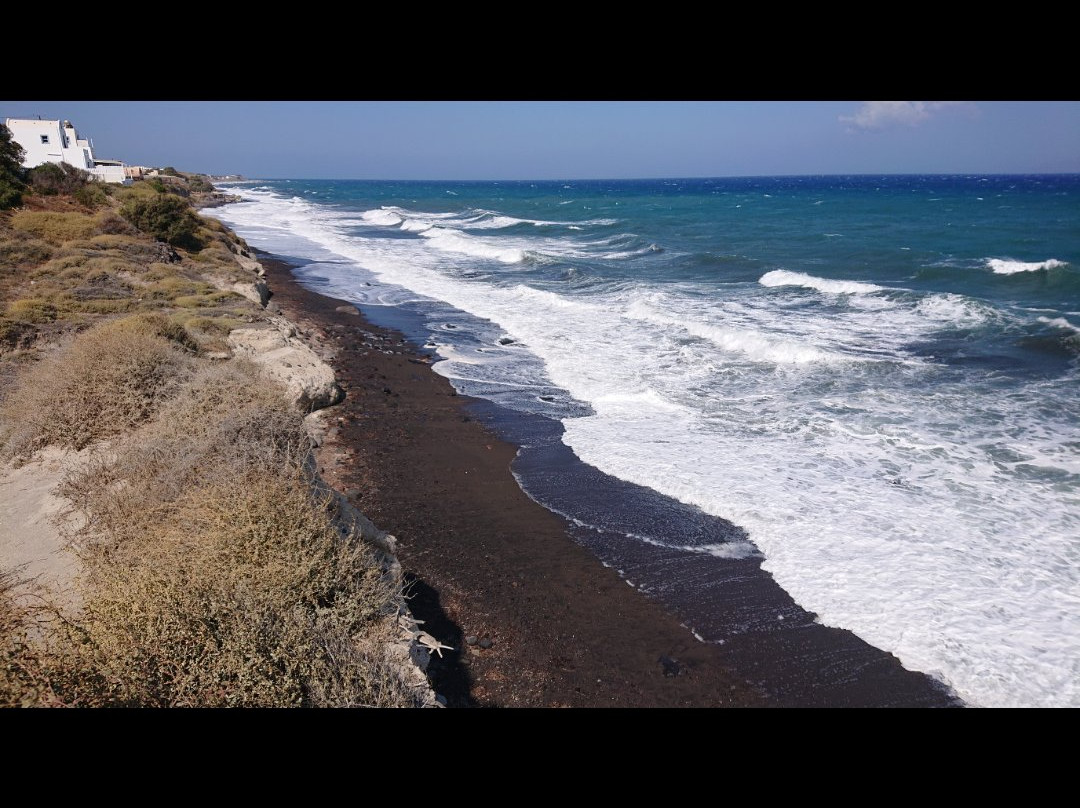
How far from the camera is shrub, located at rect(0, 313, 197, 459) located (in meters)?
8.37

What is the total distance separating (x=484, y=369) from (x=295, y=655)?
12.9m

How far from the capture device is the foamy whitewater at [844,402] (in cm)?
808

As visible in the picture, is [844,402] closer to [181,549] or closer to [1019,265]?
[181,549]

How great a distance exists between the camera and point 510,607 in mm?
8211

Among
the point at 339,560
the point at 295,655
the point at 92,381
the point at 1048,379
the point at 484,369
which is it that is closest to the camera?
the point at 295,655

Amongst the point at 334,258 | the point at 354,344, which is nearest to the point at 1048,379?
the point at 354,344

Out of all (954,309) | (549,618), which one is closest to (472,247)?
(954,309)

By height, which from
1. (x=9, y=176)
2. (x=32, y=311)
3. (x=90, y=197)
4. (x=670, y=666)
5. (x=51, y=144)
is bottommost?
(x=670, y=666)

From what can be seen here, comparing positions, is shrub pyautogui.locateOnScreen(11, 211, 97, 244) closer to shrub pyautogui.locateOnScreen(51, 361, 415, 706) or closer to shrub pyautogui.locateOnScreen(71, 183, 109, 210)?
shrub pyautogui.locateOnScreen(71, 183, 109, 210)

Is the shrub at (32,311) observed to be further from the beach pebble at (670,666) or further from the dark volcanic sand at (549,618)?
the beach pebble at (670,666)

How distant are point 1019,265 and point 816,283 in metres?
10.4

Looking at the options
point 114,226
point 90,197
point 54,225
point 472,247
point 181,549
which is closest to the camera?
point 181,549

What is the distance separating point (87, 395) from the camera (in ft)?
28.4

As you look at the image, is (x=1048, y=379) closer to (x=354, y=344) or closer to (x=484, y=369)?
(x=484, y=369)
